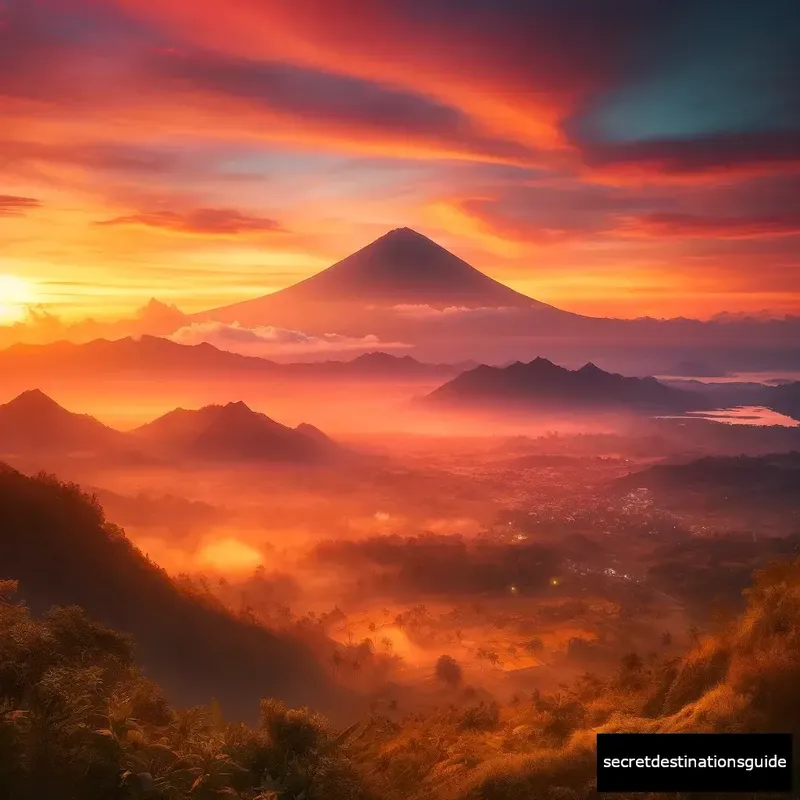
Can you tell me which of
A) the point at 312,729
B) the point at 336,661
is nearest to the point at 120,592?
the point at 336,661

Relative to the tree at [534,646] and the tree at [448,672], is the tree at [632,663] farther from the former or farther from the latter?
the tree at [534,646]

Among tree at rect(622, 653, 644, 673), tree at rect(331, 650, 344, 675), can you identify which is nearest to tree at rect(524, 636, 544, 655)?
tree at rect(331, 650, 344, 675)

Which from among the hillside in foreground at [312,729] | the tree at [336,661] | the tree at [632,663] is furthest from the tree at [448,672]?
the hillside in foreground at [312,729]

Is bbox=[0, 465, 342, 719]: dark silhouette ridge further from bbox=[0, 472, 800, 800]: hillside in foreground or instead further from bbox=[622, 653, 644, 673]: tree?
bbox=[622, 653, 644, 673]: tree

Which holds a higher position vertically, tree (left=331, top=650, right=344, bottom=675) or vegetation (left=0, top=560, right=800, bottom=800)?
vegetation (left=0, top=560, right=800, bottom=800)

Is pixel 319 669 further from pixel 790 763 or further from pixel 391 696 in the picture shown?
pixel 790 763

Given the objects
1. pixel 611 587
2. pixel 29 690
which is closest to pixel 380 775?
pixel 29 690

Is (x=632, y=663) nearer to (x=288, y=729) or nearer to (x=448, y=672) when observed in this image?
(x=288, y=729)
